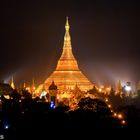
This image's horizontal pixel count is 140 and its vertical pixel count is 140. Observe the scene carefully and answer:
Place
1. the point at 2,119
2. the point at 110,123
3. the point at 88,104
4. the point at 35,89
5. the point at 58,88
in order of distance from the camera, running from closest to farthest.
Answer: the point at 110,123, the point at 2,119, the point at 88,104, the point at 58,88, the point at 35,89

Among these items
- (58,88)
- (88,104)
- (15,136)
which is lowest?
(15,136)

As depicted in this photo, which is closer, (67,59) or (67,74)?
(67,74)

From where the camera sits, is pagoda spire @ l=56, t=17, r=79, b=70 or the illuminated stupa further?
pagoda spire @ l=56, t=17, r=79, b=70

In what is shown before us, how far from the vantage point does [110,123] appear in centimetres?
5622

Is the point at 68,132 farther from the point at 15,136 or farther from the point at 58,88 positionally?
the point at 58,88

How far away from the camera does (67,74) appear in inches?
4476

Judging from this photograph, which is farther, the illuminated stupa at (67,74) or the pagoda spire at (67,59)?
the pagoda spire at (67,59)

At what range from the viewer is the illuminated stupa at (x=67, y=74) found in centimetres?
11162

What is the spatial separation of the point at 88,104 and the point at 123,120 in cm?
453

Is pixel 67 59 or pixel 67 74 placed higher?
pixel 67 59

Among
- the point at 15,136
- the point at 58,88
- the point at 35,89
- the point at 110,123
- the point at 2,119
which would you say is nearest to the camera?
the point at 15,136

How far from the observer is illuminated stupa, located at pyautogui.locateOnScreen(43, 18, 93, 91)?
11162 cm

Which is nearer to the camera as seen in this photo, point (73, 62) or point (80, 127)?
point (80, 127)

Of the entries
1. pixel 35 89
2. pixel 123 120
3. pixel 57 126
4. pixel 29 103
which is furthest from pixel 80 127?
pixel 35 89
